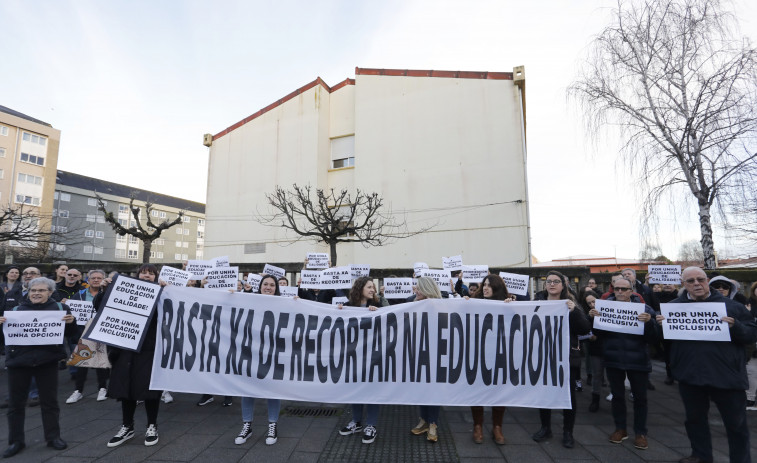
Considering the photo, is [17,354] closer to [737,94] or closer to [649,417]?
[649,417]

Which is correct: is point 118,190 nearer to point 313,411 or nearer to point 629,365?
point 313,411

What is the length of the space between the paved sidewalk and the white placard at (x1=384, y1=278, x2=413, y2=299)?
74.6 inches

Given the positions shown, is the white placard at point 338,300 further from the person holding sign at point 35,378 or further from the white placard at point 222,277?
the person holding sign at point 35,378

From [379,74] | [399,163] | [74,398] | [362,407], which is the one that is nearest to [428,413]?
[362,407]

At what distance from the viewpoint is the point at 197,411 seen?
5.50 m

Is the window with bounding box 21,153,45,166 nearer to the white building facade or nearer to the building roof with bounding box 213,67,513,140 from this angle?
the building roof with bounding box 213,67,513,140

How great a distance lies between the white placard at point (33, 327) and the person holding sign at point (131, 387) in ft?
1.92

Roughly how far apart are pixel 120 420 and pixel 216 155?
23148mm

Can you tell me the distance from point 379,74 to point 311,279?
57.0ft

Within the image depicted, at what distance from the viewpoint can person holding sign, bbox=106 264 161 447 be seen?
427cm

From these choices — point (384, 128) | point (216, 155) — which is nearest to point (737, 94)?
point (384, 128)

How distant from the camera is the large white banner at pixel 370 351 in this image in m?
4.48

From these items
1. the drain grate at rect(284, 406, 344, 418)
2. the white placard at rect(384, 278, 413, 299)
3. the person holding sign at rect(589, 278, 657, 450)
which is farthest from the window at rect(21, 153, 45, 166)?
the person holding sign at rect(589, 278, 657, 450)

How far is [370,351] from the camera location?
4.66m
